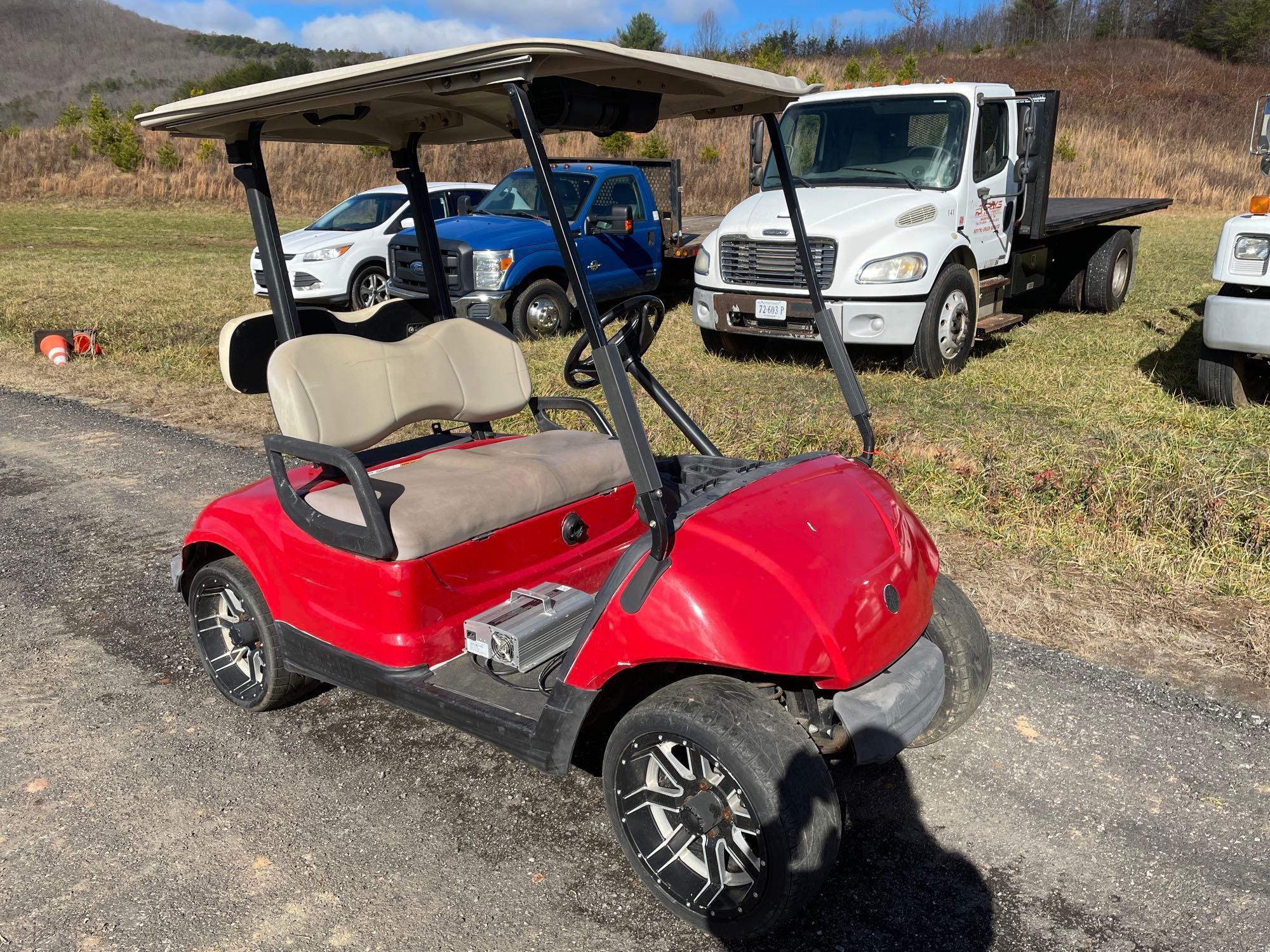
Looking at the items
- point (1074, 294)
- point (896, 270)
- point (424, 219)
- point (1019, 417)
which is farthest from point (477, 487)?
point (1074, 294)

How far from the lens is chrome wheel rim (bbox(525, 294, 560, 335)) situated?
10227mm

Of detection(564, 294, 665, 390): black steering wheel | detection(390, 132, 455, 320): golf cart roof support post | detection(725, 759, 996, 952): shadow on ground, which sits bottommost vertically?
detection(725, 759, 996, 952): shadow on ground

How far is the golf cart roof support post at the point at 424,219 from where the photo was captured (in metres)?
3.97

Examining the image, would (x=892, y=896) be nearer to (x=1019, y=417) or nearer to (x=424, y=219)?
(x=424, y=219)

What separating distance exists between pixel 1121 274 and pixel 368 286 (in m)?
9.03

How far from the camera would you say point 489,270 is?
9.83 metres

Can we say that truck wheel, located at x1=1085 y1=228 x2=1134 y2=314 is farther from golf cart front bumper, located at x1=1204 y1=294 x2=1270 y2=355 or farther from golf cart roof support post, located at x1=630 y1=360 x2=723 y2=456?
golf cart roof support post, located at x1=630 y1=360 x2=723 y2=456

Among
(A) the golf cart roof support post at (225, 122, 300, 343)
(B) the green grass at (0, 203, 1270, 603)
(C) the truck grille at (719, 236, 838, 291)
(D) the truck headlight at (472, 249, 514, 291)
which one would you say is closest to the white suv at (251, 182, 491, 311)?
(B) the green grass at (0, 203, 1270, 603)

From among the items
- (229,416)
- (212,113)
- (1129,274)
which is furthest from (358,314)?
(1129,274)

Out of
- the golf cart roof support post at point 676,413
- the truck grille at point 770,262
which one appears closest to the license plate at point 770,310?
the truck grille at point 770,262

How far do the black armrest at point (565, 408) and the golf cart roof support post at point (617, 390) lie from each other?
1.37m

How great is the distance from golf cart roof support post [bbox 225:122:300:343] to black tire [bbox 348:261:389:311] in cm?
924

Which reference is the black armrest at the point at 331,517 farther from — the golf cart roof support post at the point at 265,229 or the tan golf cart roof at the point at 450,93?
the tan golf cart roof at the point at 450,93

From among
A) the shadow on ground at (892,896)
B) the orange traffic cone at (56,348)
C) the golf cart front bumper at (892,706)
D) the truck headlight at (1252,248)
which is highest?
the truck headlight at (1252,248)
